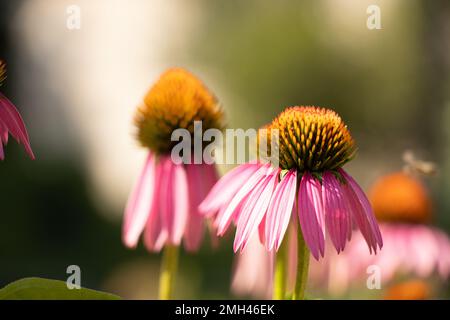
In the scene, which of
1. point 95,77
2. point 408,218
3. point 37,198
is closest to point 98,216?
point 37,198

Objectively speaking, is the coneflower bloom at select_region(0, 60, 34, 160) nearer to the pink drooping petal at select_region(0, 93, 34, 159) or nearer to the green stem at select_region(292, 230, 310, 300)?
the pink drooping petal at select_region(0, 93, 34, 159)

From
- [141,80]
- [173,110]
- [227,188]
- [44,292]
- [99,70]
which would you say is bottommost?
[44,292]

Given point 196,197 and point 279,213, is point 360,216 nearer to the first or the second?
point 279,213

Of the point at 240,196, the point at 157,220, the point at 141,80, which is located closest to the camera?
the point at 240,196

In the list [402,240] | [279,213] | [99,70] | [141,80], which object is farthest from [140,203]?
[99,70]

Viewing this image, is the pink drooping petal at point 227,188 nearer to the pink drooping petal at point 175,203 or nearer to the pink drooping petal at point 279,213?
the pink drooping petal at point 279,213
